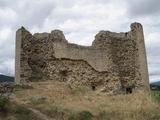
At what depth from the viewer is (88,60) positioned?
70.0ft

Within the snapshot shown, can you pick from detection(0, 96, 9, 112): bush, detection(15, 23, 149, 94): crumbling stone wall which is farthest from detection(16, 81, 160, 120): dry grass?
detection(0, 96, 9, 112): bush

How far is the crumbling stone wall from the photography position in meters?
20.2

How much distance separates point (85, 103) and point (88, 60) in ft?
19.0

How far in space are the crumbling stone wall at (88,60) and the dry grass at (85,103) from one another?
100cm

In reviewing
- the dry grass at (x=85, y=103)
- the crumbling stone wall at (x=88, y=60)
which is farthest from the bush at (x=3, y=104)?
the crumbling stone wall at (x=88, y=60)

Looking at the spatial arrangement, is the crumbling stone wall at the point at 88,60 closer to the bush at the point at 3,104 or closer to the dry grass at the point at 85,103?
the dry grass at the point at 85,103

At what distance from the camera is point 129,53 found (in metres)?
22.8

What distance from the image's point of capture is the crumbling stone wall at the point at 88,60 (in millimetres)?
20234

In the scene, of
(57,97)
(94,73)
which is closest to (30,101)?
(57,97)

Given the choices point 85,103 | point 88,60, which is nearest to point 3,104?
point 85,103

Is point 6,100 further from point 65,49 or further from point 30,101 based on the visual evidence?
point 65,49

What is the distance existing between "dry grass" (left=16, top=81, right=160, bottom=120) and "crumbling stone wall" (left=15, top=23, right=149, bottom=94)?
1000mm

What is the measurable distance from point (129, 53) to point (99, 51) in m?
1.98

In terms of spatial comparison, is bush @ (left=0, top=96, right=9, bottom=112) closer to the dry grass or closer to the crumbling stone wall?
the dry grass
